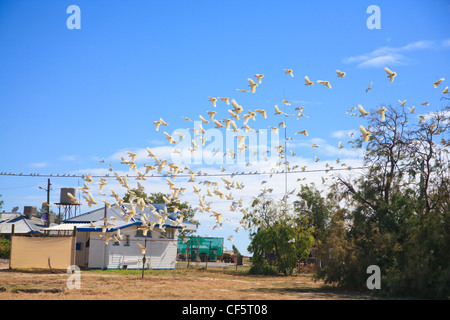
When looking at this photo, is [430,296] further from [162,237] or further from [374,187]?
[162,237]

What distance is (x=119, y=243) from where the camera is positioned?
112 ft

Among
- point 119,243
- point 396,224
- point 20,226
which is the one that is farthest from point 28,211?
point 396,224

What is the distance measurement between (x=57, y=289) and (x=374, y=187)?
46.3 feet

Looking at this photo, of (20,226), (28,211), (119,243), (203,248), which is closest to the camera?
(119,243)

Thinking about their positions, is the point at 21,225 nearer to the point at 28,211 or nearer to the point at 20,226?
the point at 20,226

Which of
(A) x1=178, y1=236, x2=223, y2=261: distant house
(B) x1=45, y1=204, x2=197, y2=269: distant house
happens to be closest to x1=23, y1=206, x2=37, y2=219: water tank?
(A) x1=178, y1=236, x2=223, y2=261: distant house

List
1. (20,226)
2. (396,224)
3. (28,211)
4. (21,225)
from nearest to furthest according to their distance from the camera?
(396,224) → (20,226) → (21,225) → (28,211)

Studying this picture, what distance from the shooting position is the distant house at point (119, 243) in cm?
3341

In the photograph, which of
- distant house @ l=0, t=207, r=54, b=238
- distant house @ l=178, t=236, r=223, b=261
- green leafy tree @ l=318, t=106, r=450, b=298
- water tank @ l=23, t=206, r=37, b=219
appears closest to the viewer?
green leafy tree @ l=318, t=106, r=450, b=298

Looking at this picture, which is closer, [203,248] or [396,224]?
[396,224]

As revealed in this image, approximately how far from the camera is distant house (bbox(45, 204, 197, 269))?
3341cm

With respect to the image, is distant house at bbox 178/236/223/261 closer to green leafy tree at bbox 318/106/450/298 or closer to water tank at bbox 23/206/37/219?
water tank at bbox 23/206/37/219
